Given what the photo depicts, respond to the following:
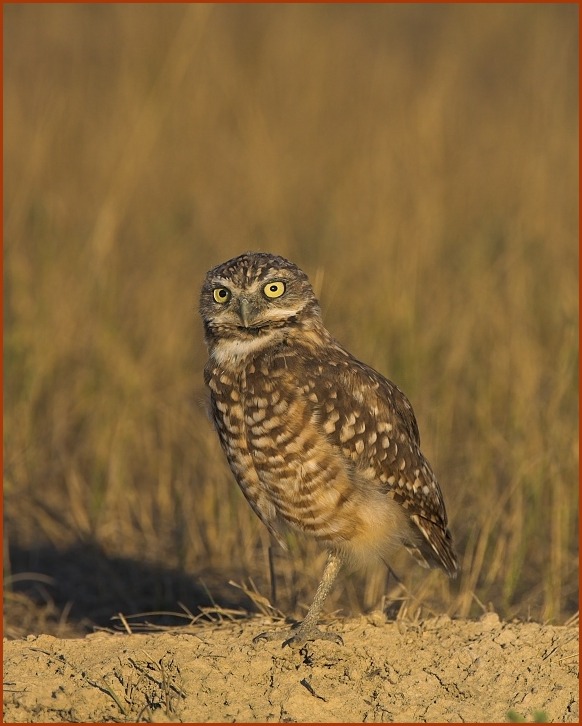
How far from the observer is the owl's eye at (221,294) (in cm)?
428

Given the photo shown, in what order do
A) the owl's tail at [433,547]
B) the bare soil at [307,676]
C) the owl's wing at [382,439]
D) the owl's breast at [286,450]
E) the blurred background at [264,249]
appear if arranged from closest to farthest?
1. the bare soil at [307,676]
2. the owl's breast at [286,450]
3. the owl's wing at [382,439]
4. the owl's tail at [433,547]
5. the blurred background at [264,249]

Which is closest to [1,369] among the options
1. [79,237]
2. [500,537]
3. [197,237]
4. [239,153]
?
[79,237]

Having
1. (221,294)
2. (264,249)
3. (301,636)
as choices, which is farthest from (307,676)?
(264,249)

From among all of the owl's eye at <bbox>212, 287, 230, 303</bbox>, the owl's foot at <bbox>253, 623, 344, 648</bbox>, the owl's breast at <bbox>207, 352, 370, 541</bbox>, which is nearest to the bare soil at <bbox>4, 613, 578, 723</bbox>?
the owl's foot at <bbox>253, 623, 344, 648</bbox>

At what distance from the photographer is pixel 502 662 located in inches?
157

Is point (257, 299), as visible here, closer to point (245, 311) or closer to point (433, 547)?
point (245, 311)

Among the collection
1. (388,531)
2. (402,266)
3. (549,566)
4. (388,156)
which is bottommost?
(549,566)

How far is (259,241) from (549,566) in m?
3.06

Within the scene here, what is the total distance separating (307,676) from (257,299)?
135 cm

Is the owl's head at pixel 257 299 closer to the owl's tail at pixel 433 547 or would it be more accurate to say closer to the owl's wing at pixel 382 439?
the owl's wing at pixel 382 439

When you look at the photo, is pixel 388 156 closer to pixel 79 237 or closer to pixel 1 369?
pixel 79 237

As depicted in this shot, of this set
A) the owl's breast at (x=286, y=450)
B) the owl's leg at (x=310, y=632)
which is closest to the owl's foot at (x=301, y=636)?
the owl's leg at (x=310, y=632)

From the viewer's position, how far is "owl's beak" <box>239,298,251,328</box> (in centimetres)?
419

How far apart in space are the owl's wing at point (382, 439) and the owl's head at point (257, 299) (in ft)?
0.71
